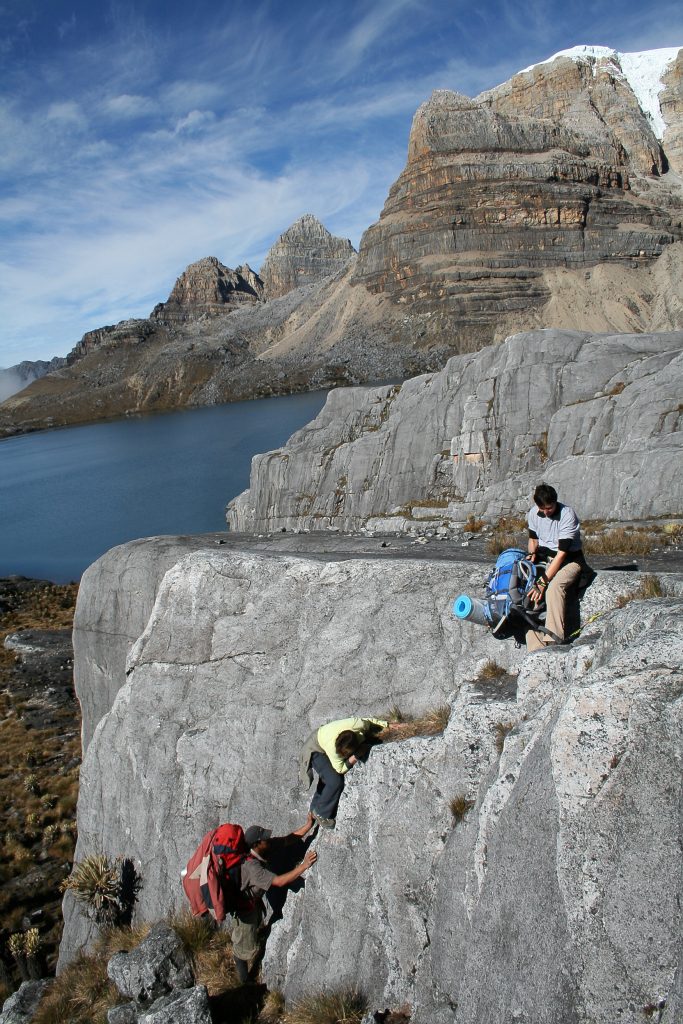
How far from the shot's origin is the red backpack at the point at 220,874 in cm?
790

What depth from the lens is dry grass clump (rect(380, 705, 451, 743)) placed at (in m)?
7.83

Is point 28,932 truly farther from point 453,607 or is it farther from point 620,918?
point 620,918

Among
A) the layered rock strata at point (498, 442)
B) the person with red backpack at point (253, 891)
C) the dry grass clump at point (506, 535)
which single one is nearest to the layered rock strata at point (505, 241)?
the layered rock strata at point (498, 442)

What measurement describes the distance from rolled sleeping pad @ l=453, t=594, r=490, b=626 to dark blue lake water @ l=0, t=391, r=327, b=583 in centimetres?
5196

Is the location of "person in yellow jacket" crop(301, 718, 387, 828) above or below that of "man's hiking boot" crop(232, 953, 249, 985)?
above

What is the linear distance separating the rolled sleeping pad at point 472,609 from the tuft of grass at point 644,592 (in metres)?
1.71

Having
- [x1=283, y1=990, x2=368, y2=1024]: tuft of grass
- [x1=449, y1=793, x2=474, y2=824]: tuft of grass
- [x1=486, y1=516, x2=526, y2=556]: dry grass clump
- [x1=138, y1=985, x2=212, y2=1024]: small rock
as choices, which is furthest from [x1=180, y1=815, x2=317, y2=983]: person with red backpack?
[x1=486, y1=516, x2=526, y2=556]: dry grass clump

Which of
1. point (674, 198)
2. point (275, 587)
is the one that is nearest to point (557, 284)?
point (674, 198)

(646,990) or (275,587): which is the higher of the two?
(275,587)

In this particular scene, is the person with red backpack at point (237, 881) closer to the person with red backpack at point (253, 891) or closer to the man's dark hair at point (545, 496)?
the person with red backpack at point (253, 891)

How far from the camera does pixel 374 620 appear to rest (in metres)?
9.88

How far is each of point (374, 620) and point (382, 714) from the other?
145 centimetres

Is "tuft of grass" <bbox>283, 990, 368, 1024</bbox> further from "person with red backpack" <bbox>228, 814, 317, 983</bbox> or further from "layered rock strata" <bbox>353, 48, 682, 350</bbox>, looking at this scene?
"layered rock strata" <bbox>353, 48, 682, 350</bbox>

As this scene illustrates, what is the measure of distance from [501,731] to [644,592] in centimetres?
297
